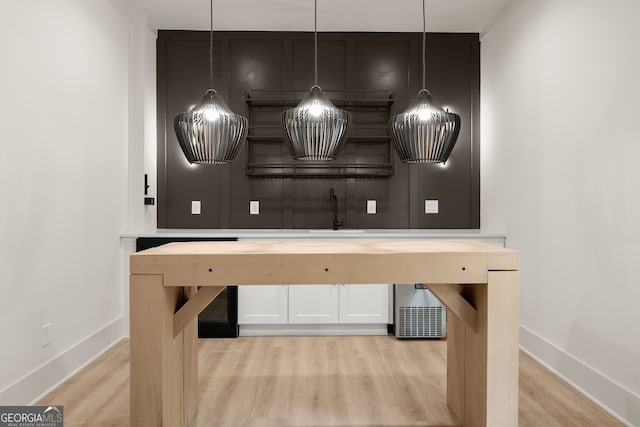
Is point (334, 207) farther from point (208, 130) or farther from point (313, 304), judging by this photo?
point (208, 130)

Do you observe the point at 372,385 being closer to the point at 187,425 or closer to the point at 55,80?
the point at 187,425

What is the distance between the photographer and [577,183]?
110 inches

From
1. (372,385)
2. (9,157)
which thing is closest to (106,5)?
(9,157)

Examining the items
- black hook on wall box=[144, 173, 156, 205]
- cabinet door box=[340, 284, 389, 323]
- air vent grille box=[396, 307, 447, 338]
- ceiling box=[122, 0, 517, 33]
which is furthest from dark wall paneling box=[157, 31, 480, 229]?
air vent grille box=[396, 307, 447, 338]

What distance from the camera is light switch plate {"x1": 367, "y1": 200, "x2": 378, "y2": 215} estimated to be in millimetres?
→ 4500

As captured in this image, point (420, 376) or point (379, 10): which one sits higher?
point (379, 10)

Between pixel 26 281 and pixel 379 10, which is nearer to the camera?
pixel 26 281

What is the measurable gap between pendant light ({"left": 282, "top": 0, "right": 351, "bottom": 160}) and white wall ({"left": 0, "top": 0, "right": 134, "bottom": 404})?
149cm

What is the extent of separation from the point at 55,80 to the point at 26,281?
4.08 feet

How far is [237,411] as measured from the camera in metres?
2.40

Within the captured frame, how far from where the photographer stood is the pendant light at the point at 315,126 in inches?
88.9

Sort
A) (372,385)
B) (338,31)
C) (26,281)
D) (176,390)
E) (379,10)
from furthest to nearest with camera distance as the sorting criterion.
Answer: (338,31), (379,10), (372,385), (26,281), (176,390)

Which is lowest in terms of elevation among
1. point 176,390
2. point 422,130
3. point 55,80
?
point 176,390

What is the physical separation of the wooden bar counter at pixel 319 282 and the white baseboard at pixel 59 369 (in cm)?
92
